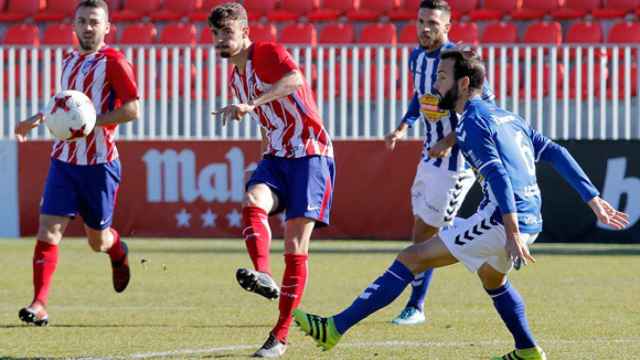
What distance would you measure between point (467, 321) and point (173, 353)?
2.55m

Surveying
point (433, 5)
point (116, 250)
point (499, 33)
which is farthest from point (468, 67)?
point (499, 33)

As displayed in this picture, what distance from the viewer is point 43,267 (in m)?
9.85

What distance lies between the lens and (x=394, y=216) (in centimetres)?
1905

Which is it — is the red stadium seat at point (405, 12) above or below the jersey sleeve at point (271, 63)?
above

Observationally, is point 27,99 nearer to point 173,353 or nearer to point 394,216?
point 394,216

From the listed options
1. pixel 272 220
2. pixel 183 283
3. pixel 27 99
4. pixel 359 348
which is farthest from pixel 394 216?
pixel 359 348

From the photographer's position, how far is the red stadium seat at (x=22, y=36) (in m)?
23.2

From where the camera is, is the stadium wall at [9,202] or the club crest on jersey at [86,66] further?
the stadium wall at [9,202]

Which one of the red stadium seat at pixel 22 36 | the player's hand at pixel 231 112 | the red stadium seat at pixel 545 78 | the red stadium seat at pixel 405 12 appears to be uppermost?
the red stadium seat at pixel 405 12

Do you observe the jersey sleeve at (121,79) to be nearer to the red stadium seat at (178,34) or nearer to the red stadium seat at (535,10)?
the red stadium seat at (178,34)

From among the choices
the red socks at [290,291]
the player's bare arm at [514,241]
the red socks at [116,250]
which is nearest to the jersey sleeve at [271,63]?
the red socks at [290,291]

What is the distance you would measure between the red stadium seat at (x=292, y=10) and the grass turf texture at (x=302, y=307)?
698cm

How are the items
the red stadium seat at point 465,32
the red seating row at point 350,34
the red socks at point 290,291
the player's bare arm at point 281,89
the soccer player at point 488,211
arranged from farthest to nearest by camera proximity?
the red seating row at point 350,34
the red stadium seat at point 465,32
the red socks at point 290,291
the player's bare arm at point 281,89
the soccer player at point 488,211

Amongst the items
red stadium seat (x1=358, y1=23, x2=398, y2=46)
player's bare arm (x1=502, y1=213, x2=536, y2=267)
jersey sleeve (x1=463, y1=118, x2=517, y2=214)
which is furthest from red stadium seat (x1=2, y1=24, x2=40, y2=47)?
player's bare arm (x1=502, y1=213, x2=536, y2=267)
